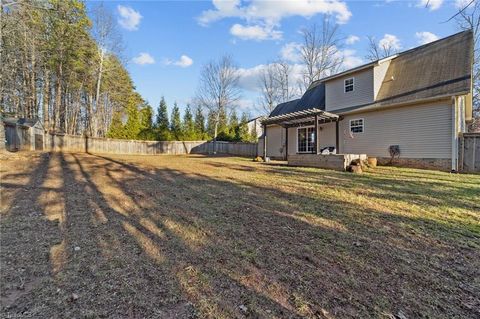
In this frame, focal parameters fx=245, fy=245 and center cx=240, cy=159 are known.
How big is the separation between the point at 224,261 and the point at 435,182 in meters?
7.29

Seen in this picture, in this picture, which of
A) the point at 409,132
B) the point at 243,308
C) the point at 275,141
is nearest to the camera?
Result: the point at 243,308

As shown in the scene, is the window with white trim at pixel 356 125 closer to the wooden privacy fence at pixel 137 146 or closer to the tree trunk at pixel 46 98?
the wooden privacy fence at pixel 137 146

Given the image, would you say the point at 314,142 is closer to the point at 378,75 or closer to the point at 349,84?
the point at 349,84

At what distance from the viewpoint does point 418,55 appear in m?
12.2

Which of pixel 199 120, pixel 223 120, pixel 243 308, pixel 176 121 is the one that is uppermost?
pixel 199 120

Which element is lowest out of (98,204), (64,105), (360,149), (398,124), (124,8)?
(98,204)

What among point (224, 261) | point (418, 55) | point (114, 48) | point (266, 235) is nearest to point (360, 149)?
point (418, 55)

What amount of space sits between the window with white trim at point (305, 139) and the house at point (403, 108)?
0.11 metres

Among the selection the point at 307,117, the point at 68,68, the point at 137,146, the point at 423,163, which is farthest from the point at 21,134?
the point at 423,163

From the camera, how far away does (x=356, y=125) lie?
1303 centimetres

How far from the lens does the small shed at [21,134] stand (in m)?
12.9

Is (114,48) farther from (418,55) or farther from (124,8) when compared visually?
(418,55)

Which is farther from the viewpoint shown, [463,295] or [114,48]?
[114,48]

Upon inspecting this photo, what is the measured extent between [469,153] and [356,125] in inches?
185
